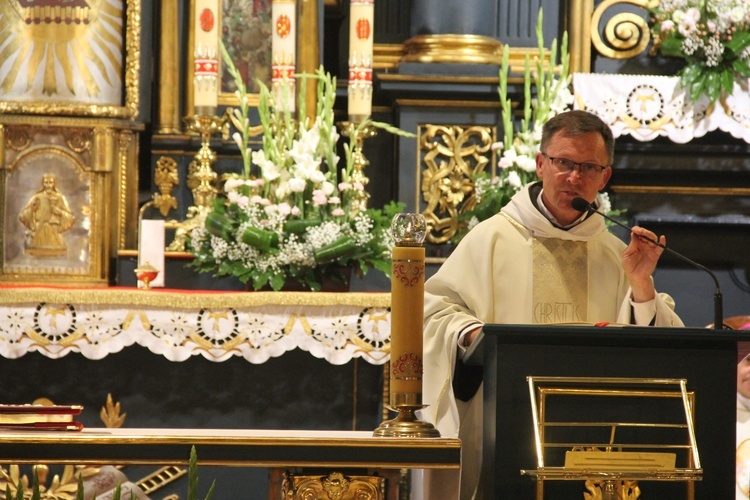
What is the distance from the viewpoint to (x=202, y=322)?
5.18 meters

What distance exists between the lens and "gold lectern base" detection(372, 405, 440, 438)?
3.06m

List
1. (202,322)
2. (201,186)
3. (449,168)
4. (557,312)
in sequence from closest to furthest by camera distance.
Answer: (557,312), (202,322), (201,186), (449,168)

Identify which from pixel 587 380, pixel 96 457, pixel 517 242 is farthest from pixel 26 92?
pixel 587 380

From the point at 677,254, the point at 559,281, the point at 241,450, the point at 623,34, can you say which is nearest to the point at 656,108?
the point at 623,34

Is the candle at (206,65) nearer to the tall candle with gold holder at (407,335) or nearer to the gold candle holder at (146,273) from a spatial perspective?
the gold candle holder at (146,273)

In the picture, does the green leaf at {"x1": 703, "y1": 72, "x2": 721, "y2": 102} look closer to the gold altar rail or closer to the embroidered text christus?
the embroidered text christus

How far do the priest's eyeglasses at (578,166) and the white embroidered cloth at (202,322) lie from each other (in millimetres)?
1516

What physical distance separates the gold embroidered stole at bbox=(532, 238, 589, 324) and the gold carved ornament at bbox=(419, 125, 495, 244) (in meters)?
2.12

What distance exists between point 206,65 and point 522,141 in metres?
1.53

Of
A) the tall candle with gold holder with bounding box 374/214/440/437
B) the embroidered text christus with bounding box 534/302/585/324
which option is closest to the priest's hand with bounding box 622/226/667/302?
the embroidered text christus with bounding box 534/302/585/324

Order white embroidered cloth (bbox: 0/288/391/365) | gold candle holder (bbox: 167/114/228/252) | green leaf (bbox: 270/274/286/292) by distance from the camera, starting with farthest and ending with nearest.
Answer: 1. gold candle holder (bbox: 167/114/228/252)
2. green leaf (bbox: 270/274/286/292)
3. white embroidered cloth (bbox: 0/288/391/365)

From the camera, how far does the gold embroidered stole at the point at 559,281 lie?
4.19 meters

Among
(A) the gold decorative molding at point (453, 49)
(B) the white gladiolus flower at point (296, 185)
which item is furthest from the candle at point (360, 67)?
(B) the white gladiolus flower at point (296, 185)

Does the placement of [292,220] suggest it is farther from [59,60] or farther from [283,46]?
[59,60]
